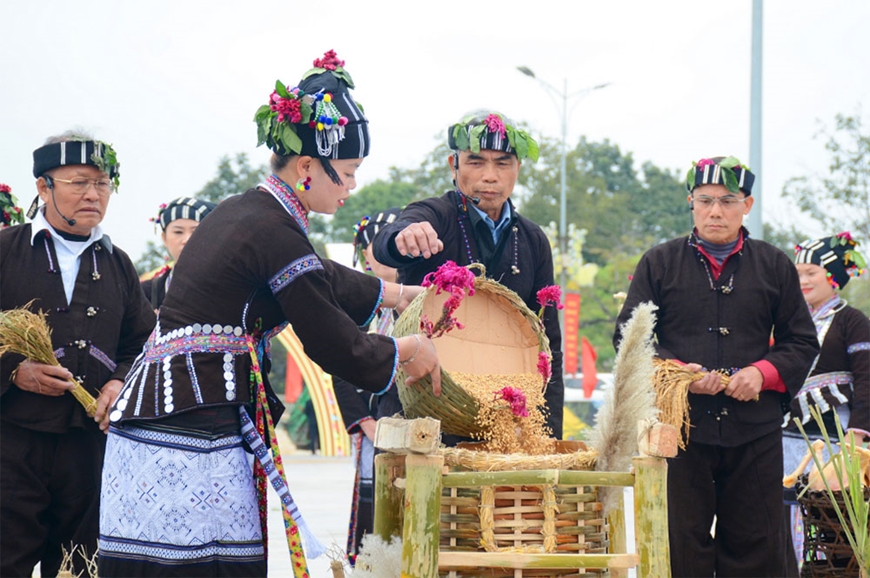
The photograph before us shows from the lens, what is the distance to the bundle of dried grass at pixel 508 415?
351 centimetres

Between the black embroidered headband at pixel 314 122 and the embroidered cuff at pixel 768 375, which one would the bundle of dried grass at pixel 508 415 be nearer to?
the black embroidered headband at pixel 314 122

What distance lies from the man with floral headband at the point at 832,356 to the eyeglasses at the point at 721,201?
1447mm

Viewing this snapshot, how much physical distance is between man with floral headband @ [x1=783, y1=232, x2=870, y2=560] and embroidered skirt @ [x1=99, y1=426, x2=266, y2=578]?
12.8 feet

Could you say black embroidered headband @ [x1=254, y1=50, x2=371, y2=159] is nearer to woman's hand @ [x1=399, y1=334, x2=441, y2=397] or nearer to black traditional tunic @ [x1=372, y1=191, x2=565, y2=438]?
woman's hand @ [x1=399, y1=334, x2=441, y2=397]

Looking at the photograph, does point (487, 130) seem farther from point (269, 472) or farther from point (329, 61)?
point (269, 472)

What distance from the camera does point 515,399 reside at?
137 inches

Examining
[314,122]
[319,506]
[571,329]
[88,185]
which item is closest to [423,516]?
[314,122]

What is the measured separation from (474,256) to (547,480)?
127cm

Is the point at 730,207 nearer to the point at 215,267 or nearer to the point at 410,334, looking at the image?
the point at 410,334

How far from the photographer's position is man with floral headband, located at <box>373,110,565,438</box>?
4.19 meters

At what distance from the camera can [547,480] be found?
311 cm

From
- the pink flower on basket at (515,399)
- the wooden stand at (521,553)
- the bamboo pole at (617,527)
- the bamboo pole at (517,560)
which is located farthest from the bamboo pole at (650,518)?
the pink flower on basket at (515,399)

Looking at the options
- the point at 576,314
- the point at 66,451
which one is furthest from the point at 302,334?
the point at 576,314

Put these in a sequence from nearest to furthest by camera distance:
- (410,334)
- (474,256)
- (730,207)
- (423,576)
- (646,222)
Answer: (423,576) → (410,334) → (474,256) → (730,207) → (646,222)
